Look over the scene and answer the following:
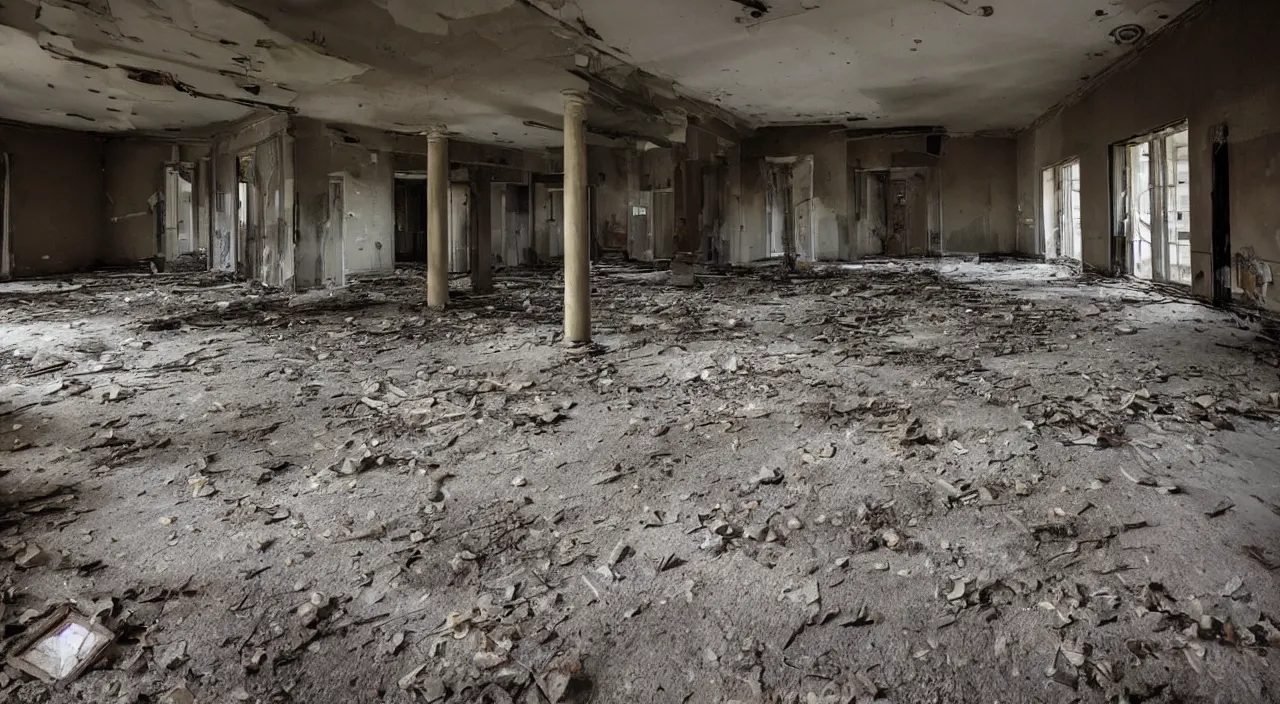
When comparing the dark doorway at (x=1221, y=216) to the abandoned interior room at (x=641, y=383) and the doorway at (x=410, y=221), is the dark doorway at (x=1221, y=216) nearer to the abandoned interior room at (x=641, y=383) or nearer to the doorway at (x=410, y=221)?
the abandoned interior room at (x=641, y=383)

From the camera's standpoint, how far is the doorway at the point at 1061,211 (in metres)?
→ 13.4

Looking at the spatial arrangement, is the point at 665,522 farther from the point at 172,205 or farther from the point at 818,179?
the point at 172,205

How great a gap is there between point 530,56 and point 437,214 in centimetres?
295

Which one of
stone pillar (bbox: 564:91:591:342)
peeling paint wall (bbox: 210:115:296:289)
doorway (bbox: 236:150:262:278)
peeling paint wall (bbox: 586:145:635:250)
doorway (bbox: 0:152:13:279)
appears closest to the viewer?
stone pillar (bbox: 564:91:591:342)

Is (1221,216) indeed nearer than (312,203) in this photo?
Yes

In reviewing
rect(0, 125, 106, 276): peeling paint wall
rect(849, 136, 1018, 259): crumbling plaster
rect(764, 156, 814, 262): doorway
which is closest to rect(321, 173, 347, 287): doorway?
rect(0, 125, 106, 276): peeling paint wall

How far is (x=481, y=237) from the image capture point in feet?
37.9

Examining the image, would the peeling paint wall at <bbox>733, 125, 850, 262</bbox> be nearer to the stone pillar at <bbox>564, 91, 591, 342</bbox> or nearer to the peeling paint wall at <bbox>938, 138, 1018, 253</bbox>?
the peeling paint wall at <bbox>938, 138, 1018, 253</bbox>

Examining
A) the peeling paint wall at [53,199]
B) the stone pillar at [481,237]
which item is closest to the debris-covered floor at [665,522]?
the stone pillar at [481,237]

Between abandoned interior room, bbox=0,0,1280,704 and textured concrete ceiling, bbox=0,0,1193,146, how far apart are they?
78 millimetres

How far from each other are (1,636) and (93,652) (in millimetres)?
383

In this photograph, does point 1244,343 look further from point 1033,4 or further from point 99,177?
point 99,177

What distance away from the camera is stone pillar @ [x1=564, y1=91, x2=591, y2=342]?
625cm

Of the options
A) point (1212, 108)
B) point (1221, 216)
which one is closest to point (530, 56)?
point (1212, 108)
